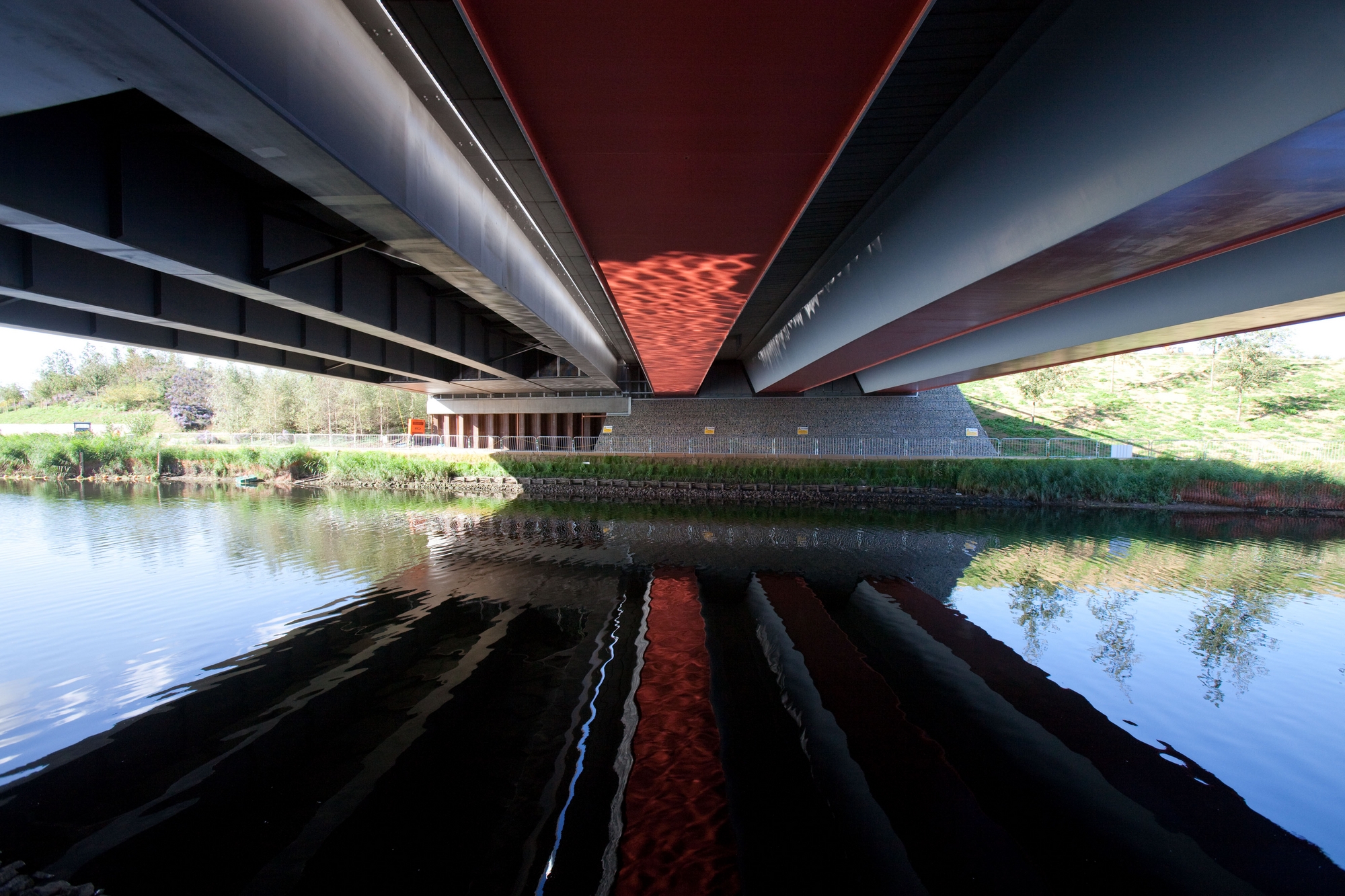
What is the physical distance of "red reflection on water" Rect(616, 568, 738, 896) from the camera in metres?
3.62

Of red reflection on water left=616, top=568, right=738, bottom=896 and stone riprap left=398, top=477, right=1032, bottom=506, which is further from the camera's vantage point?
stone riprap left=398, top=477, right=1032, bottom=506

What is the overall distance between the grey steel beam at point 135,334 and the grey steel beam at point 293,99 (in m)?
4.74

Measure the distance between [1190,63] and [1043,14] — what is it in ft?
4.29

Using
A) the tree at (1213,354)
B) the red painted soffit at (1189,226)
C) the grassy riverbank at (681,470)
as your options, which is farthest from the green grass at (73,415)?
the tree at (1213,354)

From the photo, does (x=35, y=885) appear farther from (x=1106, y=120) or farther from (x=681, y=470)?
(x=681, y=470)

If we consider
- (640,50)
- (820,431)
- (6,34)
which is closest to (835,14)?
(640,50)

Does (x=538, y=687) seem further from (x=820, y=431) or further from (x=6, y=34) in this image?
(x=820, y=431)

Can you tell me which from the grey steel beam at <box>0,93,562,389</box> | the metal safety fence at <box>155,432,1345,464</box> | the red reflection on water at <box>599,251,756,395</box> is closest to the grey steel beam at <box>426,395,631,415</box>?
the metal safety fence at <box>155,432,1345,464</box>

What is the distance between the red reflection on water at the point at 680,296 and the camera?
8.67 meters

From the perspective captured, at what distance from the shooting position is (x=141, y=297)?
357 inches

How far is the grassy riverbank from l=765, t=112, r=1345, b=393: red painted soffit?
56.8 ft

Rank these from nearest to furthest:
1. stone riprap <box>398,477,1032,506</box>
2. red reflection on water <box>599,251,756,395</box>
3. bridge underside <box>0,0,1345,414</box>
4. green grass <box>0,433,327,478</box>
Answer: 1. bridge underside <box>0,0,1345,414</box>
2. red reflection on water <box>599,251,756,395</box>
3. stone riprap <box>398,477,1032,506</box>
4. green grass <box>0,433,327,478</box>

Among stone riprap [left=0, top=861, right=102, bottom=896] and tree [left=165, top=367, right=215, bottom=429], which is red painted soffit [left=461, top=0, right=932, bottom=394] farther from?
tree [left=165, top=367, right=215, bottom=429]

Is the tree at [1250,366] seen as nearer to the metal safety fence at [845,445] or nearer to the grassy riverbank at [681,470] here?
the metal safety fence at [845,445]
